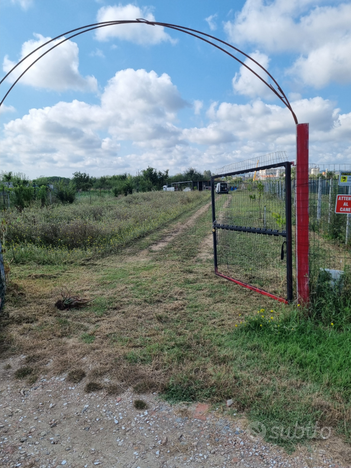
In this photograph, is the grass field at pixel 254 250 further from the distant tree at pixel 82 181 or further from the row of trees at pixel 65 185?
the distant tree at pixel 82 181

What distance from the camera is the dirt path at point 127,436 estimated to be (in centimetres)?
190

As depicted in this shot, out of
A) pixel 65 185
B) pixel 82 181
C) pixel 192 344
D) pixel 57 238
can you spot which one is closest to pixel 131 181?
pixel 82 181

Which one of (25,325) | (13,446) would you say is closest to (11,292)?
(25,325)

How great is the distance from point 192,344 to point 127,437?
1.28m

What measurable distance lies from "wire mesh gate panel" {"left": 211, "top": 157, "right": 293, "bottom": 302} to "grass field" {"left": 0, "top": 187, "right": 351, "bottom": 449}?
0.40 m

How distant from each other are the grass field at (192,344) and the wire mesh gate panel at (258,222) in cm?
40

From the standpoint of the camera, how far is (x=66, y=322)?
3.99 meters

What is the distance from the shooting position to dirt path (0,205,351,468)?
190cm

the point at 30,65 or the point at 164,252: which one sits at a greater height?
the point at 30,65

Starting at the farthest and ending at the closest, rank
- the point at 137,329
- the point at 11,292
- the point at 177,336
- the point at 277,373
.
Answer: the point at 11,292 < the point at 137,329 < the point at 177,336 < the point at 277,373

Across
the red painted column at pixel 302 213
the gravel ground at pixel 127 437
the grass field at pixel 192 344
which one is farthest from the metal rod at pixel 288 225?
the gravel ground at pixel 127 437

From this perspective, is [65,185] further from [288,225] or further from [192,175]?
[192,175]

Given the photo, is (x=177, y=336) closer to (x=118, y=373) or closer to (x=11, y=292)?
(x=118, y=373)

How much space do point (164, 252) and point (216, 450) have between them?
6089 millimetres
